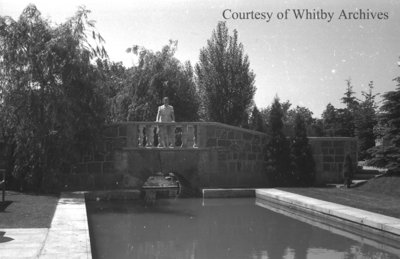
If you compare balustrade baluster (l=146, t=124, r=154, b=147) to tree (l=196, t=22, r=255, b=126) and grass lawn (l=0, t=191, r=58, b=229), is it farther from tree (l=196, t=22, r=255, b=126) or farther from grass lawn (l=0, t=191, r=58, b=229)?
tree (l=196, t=22, r=255, b=126)

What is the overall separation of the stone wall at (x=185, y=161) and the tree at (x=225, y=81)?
40.8ft

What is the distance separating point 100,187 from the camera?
1508 cm

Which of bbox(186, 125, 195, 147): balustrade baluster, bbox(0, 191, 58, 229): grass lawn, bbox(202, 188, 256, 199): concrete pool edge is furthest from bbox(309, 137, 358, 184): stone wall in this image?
bbox(0, 191, 58, 229): grass lawn

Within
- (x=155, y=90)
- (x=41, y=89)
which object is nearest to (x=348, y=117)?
(x=155, y=90)

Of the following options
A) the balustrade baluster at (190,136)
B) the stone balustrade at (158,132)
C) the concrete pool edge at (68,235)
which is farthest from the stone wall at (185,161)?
the concrete pool edge at (68,235)

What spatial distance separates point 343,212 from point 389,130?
672 cm

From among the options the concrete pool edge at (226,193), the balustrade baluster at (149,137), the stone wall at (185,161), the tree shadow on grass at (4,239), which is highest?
the balustrade baluster at (149,137)

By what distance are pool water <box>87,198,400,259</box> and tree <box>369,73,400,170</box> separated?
502cm

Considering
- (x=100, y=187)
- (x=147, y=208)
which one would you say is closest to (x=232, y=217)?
(x=147, y=208)

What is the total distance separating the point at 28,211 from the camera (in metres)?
9.45

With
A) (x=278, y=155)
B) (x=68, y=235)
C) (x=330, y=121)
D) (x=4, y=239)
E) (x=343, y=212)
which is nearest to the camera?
(x=4, y=239)

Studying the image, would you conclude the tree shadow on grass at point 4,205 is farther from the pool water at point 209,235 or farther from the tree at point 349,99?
the tree at point 349,99

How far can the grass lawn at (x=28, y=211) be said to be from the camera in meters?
8.04

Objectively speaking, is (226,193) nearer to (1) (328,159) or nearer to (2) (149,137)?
(2) (149,137)
